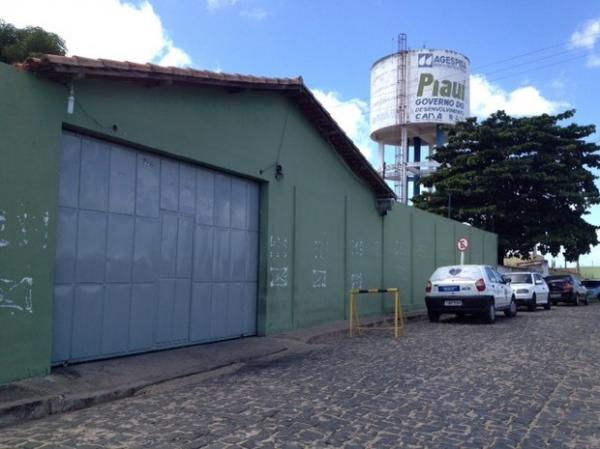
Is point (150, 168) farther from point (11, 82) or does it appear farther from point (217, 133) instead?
point (11, 82)

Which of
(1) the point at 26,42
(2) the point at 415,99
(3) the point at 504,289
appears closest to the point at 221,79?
(1) the point at 26,42

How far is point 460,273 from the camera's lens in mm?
16047

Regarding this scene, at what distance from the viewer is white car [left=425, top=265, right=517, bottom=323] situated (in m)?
15.6

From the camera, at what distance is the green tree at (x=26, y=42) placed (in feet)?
45.4

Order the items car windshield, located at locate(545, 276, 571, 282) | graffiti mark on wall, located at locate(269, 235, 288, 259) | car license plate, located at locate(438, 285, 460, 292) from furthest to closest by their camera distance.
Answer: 1. car windshield, located at locate(545, 276, 571, 282)
2. car license plate, located at locate(438, 285, 460, 292)
3. graffiti mark on wall, located at locate(269, 235, 288, 259)

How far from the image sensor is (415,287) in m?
20.0

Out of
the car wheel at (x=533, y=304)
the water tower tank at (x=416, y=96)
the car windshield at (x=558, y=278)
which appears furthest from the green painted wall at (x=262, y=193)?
the water tower tank at (x=416, y=96)

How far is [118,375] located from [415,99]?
3123 centimetres

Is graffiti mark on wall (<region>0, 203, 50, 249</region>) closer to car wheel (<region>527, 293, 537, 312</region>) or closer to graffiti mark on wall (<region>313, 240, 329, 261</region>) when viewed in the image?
graffiti mark on wall (<region>313, 240, 329, 261</region>)

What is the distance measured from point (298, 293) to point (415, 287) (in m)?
8.06

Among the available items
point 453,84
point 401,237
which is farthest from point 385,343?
point 453,84

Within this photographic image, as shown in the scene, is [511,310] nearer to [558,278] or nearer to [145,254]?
[558,278]

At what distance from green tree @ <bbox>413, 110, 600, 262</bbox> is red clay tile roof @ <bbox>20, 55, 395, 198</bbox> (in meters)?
16.1

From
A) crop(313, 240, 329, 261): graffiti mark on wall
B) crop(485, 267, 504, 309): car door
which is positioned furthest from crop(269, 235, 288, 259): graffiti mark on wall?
crop(485, 267, 504, 309): car door
